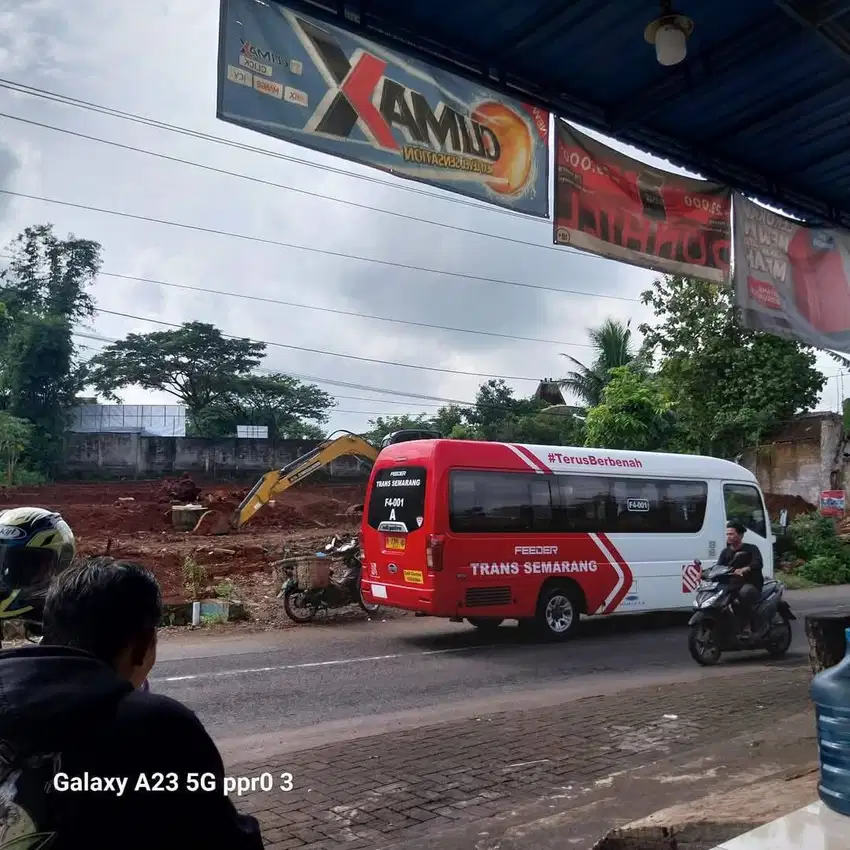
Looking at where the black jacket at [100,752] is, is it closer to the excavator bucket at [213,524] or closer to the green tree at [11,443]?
the excavator bucket at [213,524]

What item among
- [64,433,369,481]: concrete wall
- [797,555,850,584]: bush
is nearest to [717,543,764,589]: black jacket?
[797,555,850,584]: bush

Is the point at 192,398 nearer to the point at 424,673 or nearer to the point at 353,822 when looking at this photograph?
the point at 424,673

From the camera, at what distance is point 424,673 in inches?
361

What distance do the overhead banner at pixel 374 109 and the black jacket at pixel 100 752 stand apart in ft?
9.93

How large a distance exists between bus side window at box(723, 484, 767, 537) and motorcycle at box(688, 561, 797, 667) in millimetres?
3389

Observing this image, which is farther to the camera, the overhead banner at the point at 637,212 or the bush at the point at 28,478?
the bush at the point at 28,478

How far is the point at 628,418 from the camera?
85.5 feet

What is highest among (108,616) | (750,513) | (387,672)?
(750,513)

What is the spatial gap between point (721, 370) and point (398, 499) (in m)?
17.8

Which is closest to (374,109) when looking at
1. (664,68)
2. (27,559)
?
(664,68)

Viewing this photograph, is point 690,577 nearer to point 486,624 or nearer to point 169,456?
point 486,624

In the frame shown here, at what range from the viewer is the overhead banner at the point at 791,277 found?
615cm

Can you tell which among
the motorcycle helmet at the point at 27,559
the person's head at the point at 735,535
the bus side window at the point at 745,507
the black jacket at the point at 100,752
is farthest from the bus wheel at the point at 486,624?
the black jacket at the point at 100,752

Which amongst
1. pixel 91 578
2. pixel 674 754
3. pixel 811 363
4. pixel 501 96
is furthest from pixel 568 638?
pixel 811 363
